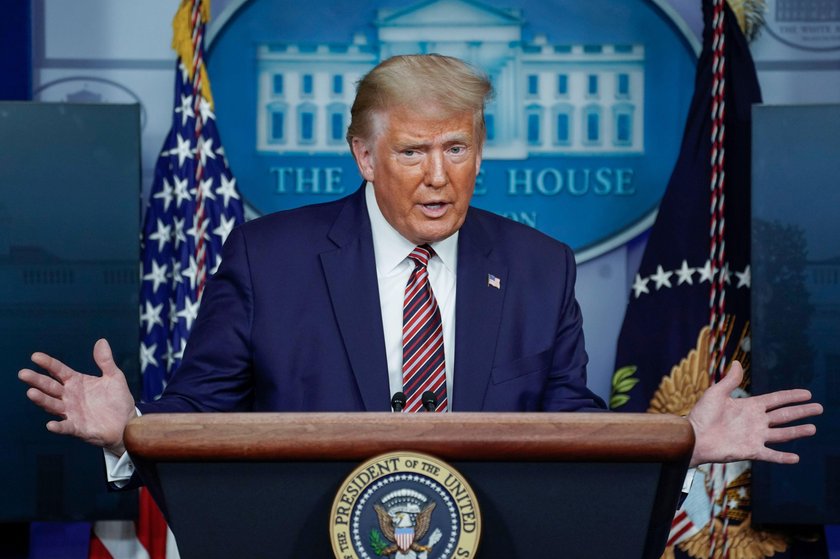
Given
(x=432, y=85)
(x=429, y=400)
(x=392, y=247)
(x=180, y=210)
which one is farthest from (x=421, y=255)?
(x=180, y=210)

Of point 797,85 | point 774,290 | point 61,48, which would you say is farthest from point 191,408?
point 797,85

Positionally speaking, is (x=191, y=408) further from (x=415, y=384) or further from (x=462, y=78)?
(x=462, y=78)

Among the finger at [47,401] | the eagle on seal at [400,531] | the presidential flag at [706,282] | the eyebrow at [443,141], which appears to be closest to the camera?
the eagle on seal at [400,531]

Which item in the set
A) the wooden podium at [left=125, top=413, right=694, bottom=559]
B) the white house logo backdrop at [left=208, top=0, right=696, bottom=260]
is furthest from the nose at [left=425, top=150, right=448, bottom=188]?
the white house logo backdrop at [left=208, top=0, right=696, bottom=260]

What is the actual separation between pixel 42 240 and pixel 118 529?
36.5 inches

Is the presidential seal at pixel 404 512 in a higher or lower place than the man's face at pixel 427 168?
lower

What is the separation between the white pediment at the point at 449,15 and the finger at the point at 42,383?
2.28 metres

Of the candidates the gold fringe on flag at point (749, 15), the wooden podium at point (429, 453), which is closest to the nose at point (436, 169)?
the wooden podium at point (429, 453)

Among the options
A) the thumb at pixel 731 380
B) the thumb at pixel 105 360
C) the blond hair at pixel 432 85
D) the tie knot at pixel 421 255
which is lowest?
the thumb at pixel 731 380

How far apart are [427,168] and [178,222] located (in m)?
1.46

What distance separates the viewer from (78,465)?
3135mm

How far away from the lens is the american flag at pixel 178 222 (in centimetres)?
331

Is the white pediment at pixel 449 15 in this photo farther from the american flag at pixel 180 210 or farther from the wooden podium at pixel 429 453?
the wooden podium at pixel 429 453

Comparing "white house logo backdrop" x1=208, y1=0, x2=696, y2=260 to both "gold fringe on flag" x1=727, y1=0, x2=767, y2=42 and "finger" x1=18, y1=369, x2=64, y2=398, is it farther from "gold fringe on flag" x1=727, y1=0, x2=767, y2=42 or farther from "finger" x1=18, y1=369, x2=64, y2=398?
"finger" x1=18, y1=369, x2=64, y2=398
